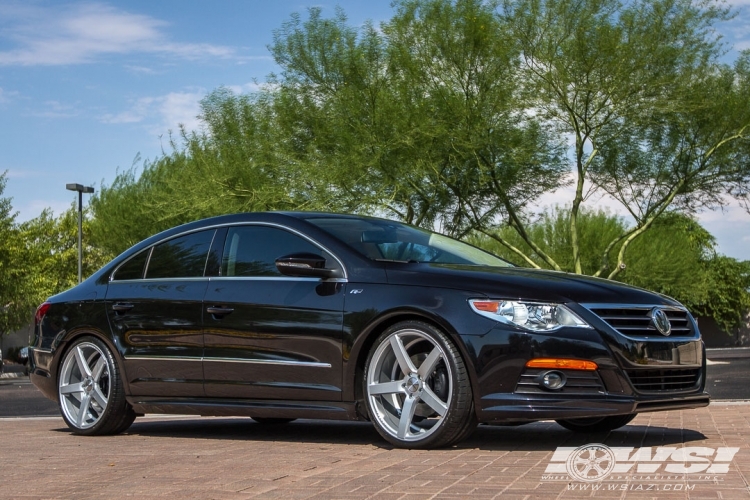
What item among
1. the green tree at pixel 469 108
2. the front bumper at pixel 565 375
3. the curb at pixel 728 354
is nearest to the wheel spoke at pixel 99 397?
the front bumper at pixel 565 375

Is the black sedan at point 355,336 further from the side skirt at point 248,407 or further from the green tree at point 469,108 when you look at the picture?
the green tree at point 469,108

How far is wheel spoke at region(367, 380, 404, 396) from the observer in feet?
21.9

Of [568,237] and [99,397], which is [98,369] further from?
[568,237]

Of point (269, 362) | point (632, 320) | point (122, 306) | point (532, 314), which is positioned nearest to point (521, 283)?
point (532, 314)

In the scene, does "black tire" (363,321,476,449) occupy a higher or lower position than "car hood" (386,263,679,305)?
lower

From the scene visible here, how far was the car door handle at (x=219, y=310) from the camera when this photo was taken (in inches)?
295

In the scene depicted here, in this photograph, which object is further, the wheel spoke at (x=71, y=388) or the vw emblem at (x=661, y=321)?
the wheel spoke at (x=71, y=388)

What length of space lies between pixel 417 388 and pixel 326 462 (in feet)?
2.41

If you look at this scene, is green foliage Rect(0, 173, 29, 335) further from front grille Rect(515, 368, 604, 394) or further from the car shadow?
front grille Rect(515, 368, 604, 394)

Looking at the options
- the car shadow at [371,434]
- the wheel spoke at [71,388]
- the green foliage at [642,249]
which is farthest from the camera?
the green foliage at [642,249]

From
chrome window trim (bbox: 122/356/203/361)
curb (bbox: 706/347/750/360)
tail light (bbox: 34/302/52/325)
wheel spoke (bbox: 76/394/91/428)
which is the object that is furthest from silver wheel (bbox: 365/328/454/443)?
curb (bbox: 706/347/750/360)

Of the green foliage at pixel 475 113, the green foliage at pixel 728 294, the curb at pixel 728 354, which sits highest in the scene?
the green foliage at pixel 475 113

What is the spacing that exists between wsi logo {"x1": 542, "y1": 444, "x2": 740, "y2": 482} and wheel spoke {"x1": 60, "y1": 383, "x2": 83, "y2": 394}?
373 centimetres

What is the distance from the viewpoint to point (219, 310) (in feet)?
24.7
